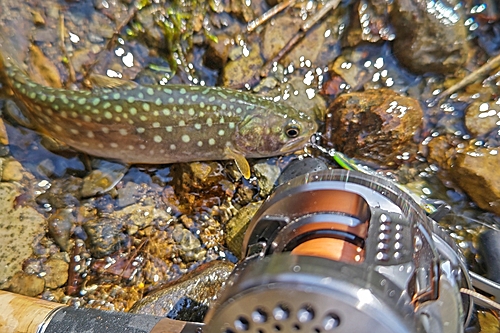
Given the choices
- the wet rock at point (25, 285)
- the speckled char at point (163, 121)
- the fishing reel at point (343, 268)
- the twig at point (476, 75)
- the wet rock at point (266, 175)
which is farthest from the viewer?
the twig at point (476, 75)

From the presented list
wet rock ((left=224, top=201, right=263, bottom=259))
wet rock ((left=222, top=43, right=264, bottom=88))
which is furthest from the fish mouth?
wet rock ((left=222, top=43, right=264, bottom=88))

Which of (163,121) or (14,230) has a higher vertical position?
(163,121)

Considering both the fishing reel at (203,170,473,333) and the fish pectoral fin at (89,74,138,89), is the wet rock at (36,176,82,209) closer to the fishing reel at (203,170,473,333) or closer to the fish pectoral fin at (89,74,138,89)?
the fish pectoral fin at (89,74,138,89)

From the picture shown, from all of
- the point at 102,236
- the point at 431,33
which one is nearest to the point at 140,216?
the point at 102,236

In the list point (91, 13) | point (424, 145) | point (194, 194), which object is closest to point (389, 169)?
point (424, 145)

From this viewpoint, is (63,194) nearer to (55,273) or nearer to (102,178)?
(102,178)

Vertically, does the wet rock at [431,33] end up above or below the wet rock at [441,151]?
above

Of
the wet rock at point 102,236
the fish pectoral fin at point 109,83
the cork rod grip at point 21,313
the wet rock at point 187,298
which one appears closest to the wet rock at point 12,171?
the wet rock at point 102,236

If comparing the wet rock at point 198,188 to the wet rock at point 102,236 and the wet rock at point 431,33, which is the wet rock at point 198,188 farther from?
the wet rock at point 431,33
